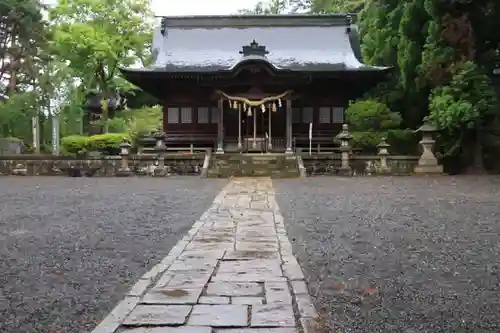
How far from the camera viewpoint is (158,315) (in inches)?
134

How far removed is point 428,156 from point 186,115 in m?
10.7

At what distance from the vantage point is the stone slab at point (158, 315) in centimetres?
327

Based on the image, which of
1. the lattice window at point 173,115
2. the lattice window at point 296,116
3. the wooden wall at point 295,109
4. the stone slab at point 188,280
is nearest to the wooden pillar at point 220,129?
the wooden wall at point 295,109

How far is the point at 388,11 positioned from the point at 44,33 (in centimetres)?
1697

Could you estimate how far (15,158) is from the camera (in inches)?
808

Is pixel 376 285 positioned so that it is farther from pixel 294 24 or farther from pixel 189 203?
pixel 294 24

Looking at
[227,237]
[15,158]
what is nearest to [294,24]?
[15,158]

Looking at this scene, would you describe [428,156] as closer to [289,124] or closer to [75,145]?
[289,124]

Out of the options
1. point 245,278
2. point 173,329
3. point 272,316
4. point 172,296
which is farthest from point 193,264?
point 173,329

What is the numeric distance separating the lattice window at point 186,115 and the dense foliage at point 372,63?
11.3 feet

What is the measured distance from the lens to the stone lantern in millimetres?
18844

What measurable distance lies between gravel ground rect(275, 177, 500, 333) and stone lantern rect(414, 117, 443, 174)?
8.07 m

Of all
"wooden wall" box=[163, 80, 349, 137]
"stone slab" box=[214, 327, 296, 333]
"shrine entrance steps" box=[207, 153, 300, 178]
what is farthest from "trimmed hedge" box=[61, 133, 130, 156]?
"stone slab" box=[214, 327, 296, 333]

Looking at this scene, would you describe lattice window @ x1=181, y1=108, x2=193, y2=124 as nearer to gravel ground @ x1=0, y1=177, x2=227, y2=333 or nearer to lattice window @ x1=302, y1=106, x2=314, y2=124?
lattice window @ x1=302, y1=106, x2=314, y2=124
